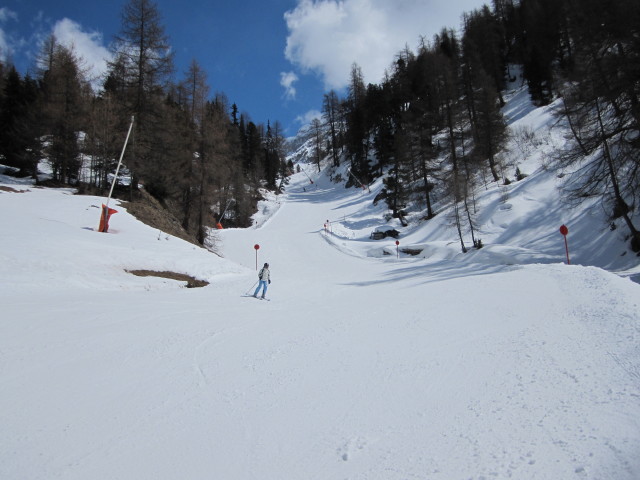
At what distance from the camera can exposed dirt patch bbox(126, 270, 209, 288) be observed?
13.8 m

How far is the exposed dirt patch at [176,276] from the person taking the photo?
45.2 ft

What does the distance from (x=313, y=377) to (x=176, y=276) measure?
38.0ft

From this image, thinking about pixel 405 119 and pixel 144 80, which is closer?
pixel 144 80

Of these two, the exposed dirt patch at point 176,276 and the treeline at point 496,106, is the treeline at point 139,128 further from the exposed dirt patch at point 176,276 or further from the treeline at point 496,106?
the treeline at point 496,106

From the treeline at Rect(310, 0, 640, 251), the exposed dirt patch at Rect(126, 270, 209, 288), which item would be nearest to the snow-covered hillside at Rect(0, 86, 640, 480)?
the exposed dirt patch at Rect(126, 270, 209, 288)

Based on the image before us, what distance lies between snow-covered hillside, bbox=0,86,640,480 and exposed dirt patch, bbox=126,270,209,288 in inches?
28.6

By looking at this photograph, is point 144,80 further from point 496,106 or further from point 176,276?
point 496,106

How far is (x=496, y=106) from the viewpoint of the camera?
1404 inches

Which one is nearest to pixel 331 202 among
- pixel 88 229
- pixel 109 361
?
pixel 88 229

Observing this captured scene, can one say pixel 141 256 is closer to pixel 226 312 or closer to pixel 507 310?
pixel 226 312

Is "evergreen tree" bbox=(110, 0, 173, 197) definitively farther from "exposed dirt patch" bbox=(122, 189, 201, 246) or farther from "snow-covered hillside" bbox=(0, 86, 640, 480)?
"snow-covered hillside" bbox=(0, 86, 640, 480)

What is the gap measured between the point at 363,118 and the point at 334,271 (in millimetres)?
53177

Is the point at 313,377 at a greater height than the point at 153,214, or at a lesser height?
lesser

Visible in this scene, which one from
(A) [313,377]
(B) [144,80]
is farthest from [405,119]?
(A) [313,377]
